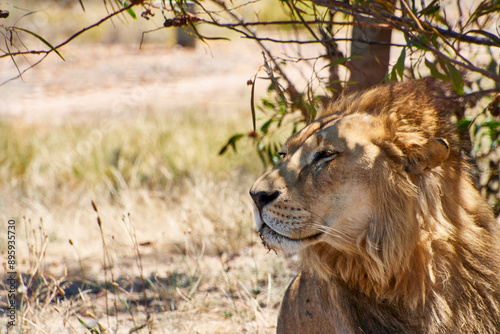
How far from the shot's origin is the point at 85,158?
233 inches

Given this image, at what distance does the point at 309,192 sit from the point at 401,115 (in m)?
0.45

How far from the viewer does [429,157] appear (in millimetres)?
2062

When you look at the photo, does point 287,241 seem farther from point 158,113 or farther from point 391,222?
point 158,113

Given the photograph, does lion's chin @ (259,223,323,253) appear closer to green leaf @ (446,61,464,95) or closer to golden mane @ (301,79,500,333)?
golden mane @ (301,79,500,333)

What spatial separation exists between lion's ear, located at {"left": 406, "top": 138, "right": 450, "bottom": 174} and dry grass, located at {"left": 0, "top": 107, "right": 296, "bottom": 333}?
1368mm

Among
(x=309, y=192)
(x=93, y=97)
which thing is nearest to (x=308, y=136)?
(x=309, y=192)

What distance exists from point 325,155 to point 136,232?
2590 millimetres

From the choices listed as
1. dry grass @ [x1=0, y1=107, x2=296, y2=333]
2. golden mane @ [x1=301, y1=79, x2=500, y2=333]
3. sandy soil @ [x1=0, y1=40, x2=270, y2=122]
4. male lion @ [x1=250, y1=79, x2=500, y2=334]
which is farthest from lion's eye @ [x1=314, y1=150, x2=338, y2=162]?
sandy soil @ [x1=0, y1=40, x2=270, y2=122]

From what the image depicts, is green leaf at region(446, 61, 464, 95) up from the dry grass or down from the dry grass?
up

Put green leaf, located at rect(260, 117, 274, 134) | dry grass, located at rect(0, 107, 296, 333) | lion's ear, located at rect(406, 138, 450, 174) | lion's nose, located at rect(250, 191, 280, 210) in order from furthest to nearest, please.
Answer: green leaf, located at rect(260, 117, 274, 134) < dry grass, located at rect(0, 107, 296, 333) < lion's nose, located at rect(250, 191, 280, 210) < lion's ear, located at rect(406, 138, 450, 174)

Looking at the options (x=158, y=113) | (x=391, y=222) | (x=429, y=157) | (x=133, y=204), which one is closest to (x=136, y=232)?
(x=133, y=204)

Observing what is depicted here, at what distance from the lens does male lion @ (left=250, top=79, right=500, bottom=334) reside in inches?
82.0

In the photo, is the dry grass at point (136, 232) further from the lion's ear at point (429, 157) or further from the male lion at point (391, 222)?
the lion's ear at point (429, 157)

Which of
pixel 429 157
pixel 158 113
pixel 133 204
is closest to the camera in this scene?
pixel 429 157
